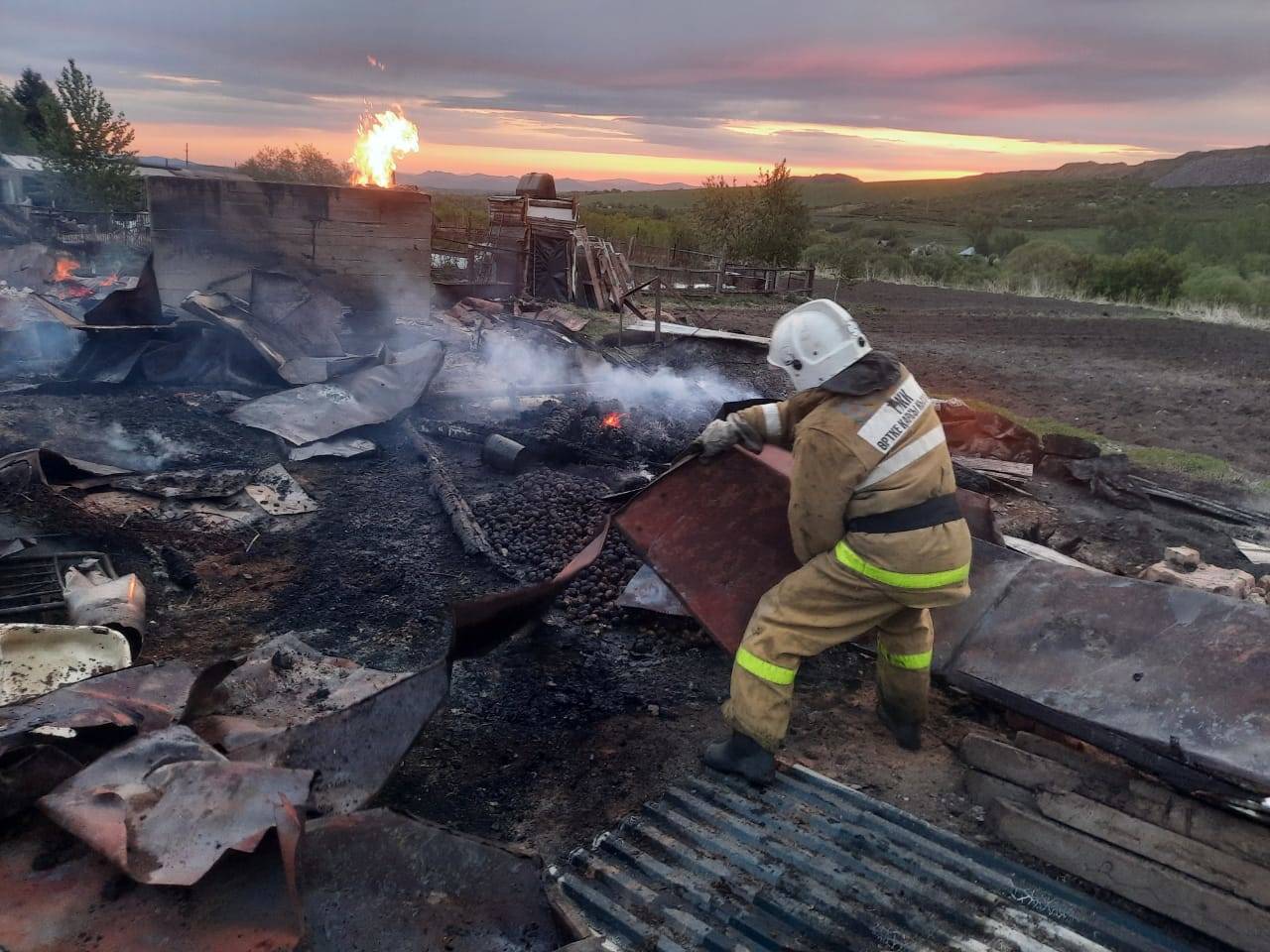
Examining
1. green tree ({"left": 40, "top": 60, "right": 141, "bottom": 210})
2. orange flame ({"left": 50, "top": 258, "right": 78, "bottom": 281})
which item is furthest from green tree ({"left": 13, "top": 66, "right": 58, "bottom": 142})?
orange flame ({"left": 50, "top": 258, "right": 78, "bottom": 281})

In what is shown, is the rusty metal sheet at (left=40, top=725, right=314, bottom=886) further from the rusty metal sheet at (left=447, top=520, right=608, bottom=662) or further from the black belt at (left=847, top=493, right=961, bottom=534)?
the black belt at (left=847, top=493, right=961, bottom=534)

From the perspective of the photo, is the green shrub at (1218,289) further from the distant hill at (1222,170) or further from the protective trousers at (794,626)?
the distant hill at (1222,170)

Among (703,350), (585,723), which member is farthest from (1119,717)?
(703,350)

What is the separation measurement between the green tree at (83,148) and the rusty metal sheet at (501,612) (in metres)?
31.1

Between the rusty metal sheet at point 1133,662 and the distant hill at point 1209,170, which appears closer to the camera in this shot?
the rusty metal sheet at point 1133,662

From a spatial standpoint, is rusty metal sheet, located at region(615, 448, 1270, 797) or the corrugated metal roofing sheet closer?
the corrugated metal roofing sheet

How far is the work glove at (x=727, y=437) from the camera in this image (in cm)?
389

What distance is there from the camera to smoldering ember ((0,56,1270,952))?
241 centimetres

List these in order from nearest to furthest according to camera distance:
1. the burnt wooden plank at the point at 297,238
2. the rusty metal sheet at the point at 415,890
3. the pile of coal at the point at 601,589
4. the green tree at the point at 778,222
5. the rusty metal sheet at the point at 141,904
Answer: the rusty metal sheet at the point at 141,904 < the rusty metal sheet at the point at 415,890 < the pile of coal at the point at 601,589 < the burnt wooden plank at the point at 297,238 < the green tree at the point at 778,222

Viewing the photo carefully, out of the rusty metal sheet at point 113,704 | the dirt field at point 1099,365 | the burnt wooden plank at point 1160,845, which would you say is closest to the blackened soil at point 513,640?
the burnt wooden plank at point 1160,845

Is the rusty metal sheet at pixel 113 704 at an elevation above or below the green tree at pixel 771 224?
below

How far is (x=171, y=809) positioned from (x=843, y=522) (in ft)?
8.43

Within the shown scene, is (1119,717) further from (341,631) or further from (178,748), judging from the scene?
(341,631)

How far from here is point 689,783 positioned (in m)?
3.57
